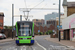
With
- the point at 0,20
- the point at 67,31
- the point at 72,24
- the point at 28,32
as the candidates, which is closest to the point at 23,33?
the point at 28,32

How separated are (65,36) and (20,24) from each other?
855 inches

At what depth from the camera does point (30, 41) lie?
66.9ft

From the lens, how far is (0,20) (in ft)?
220

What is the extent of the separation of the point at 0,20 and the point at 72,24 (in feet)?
133

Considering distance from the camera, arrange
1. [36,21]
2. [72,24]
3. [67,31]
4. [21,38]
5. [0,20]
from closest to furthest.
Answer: [21,38] → [72,24] → [67,31] → [0,20] → [36,21]

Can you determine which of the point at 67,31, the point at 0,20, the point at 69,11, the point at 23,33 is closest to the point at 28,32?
the point at 23,33

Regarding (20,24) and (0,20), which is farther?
(0,20)

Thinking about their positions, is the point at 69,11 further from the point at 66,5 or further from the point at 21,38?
the point at 21,38

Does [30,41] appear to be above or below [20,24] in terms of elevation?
below

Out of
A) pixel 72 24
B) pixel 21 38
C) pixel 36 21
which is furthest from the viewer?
pixel 36 21

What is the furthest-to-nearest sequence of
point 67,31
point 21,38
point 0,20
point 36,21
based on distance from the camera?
point 36,21 → point 0,20 → point 67,31 → point 21,38

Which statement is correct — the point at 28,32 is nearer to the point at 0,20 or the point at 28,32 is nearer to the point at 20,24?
the point at 20,24

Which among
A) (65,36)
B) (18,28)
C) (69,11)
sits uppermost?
(69,11)

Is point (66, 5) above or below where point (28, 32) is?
above
